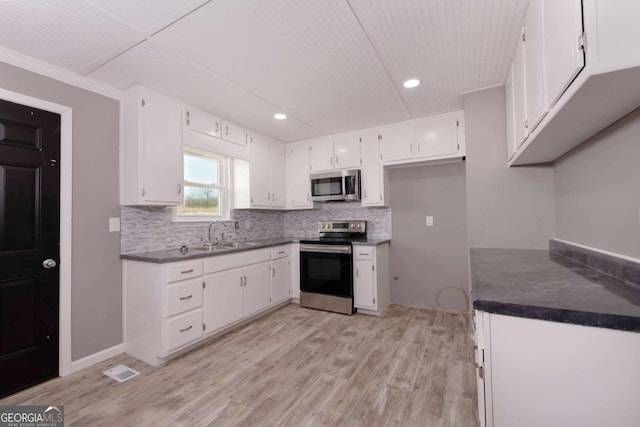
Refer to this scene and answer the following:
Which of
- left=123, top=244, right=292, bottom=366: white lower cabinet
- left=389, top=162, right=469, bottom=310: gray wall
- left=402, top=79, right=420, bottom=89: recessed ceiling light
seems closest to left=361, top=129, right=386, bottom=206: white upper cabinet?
left=389, top=162, right=469, bottom=310: gray wall

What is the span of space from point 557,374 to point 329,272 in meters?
2.74

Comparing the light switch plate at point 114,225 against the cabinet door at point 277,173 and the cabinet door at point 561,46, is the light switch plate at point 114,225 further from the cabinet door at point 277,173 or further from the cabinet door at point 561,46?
the cabinet door at point 561,46

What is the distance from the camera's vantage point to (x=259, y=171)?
374cm

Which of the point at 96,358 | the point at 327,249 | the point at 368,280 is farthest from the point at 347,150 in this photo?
the point at 96,358

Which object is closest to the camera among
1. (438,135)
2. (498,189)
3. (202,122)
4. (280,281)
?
(498,189)

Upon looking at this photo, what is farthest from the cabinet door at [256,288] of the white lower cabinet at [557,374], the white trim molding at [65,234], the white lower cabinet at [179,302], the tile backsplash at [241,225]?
the white lower cabinet at [557,374]

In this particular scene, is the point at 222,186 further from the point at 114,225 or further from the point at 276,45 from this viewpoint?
the point at 276,45

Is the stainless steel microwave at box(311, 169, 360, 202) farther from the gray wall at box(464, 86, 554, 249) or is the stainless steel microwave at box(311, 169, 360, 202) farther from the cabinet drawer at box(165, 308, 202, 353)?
the cabinet drawer at box(165, 308, 202, 353)

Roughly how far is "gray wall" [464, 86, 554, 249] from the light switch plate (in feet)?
10.4

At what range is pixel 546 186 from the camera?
227 centimetres

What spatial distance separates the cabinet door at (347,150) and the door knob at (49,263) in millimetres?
3020

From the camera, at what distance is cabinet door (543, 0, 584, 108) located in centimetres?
92

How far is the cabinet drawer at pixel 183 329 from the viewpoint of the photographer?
7.50ft

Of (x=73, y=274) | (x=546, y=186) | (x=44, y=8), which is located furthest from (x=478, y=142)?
(x=73, y=274)
